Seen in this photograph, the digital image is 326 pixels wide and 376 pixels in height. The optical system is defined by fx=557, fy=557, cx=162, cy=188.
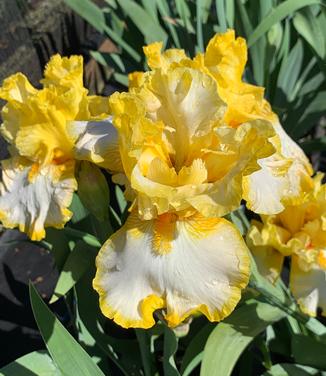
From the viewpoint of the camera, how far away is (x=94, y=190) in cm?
90

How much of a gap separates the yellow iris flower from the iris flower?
10.8 inches

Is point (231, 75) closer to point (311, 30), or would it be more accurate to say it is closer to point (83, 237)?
point (83, 237)

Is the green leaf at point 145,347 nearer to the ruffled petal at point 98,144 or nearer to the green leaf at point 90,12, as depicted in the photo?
the ruffled petal at point 98,144

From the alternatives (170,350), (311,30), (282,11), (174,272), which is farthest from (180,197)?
(311,30)

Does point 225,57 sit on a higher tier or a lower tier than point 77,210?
higher

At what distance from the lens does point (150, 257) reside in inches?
31.5

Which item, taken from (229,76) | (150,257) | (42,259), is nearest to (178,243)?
(150,257)

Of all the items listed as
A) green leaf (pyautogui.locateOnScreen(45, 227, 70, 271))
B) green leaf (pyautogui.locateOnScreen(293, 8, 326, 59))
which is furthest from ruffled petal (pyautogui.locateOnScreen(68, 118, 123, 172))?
green leaf (pyautogui.locateOnScreen(293, 8, 326, 59))

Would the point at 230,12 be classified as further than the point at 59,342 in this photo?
Yes

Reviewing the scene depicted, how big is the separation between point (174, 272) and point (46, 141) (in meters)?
0.33

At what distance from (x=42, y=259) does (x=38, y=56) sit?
3.18ft

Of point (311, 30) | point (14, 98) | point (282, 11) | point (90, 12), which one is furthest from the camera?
point (90, 12)

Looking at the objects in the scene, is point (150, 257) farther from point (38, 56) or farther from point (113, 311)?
point (38, 56)

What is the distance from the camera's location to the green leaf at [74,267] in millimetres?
1095
